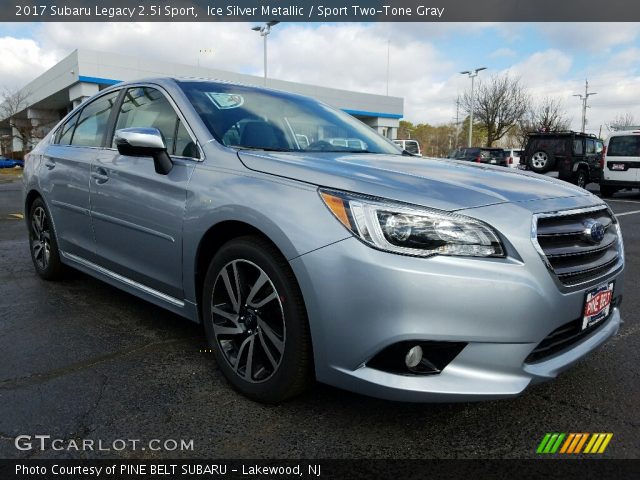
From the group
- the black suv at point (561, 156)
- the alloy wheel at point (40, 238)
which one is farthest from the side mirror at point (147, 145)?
the black suv at point (561, 156)

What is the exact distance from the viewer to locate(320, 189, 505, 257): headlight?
1918 mm

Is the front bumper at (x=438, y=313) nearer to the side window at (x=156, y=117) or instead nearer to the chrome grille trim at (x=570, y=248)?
the chrome grille trim at (x=570, y=248)

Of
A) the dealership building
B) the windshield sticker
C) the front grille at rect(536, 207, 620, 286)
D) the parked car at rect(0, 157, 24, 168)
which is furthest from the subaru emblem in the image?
the parked car at rect(0, 157, 24, 168)

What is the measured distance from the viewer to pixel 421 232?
76.3 inches

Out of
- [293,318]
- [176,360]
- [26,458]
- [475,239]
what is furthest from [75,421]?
[475,239]

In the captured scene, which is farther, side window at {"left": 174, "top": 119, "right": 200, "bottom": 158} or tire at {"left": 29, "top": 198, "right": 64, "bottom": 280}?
tire at {"left": 29, "top": 198, "right": 64, "bottom": 280}

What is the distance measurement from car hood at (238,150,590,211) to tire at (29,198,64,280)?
2.49 meters

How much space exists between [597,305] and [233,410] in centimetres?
171

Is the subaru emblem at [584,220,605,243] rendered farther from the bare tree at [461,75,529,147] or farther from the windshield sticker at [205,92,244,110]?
the bare tree at [461,75,529,147]

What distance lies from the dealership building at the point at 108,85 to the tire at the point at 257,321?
52.5ft

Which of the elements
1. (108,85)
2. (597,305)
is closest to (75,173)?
(597,305)

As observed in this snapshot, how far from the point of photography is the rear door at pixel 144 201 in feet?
8.95

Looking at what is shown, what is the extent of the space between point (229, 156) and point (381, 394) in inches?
53.5

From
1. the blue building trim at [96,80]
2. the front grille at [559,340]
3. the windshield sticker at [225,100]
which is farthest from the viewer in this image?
the blue building trim at [96,80]
